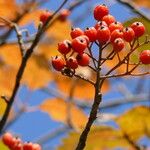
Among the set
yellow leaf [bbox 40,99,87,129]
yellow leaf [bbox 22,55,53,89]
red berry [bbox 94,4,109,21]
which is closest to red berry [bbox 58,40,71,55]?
red berry [bbox 94,4,109,21]

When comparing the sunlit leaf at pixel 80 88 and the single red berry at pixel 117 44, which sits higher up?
the single red berry at pixel 117 44

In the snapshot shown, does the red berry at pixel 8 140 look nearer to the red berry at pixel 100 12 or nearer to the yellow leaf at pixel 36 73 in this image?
the red berry at pixel 100 12

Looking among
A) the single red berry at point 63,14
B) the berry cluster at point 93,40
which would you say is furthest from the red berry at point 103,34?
the single red berry at point 63,14

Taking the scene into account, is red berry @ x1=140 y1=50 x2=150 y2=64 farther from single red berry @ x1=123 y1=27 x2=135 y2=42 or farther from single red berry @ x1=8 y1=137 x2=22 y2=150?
single red berry @ x1=8 y1=137 x2=22 y2=150

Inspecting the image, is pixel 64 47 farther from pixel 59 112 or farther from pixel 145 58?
pixel 59 112

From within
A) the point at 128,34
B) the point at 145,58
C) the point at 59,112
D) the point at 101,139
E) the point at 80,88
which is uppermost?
the point at 128,34

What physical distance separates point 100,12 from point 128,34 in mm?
205

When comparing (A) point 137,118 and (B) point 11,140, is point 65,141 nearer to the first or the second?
(A) point 137,118

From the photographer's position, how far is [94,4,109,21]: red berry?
7.57 ft

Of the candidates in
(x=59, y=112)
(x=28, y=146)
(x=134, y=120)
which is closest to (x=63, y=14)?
(x=134, y=120)

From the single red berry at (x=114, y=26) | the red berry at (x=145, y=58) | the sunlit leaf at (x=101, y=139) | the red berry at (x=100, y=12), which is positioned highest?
the red berry at (x=100, y=12)

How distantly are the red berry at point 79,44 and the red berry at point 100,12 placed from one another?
24cm

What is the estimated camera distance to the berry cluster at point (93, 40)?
2080mm

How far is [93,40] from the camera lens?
214 centimetres
